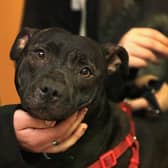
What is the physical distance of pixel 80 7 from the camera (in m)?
1.96

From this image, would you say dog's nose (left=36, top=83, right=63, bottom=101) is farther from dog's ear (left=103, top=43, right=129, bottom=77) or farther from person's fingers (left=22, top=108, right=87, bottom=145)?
dog's ear (left=103, top=43, right=129, bottom=77)

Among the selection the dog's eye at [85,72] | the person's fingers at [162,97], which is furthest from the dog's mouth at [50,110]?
the person's fingers at [162,97]

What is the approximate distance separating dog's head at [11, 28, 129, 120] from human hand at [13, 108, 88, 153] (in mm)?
30

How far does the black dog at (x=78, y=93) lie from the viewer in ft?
3.93

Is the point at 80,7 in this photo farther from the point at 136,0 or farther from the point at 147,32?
the point at 147,32

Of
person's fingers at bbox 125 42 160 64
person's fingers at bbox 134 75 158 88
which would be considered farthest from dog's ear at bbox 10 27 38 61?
person's fingers at bbox 134 75 158 88

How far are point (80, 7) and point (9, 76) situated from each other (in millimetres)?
424

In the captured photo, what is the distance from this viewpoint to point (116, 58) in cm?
151

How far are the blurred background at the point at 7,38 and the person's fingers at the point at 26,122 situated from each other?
621 millimetres

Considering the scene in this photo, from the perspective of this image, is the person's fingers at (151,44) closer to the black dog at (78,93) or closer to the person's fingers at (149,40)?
the person's fingers at (149,40)

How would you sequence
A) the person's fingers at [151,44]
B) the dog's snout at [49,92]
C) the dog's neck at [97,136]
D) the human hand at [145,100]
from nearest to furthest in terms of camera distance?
the dog's snout at [49,92] → the dog's neck at [97,136] → the person's fingers at [151,44] → the human hand at [145,100]

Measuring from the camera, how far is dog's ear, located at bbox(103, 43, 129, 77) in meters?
1.46

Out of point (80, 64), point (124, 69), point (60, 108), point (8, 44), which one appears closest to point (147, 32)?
point (124, 69)

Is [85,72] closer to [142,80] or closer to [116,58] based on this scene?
[116,58]
